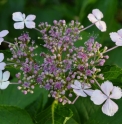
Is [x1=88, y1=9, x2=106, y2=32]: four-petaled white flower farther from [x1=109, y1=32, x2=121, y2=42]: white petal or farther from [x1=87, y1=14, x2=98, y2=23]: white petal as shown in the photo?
[x1=109, y1=32, x2=121, y2=42]: white petal

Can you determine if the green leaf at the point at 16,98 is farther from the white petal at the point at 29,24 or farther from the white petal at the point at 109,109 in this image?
the white petal at the point at 109,109

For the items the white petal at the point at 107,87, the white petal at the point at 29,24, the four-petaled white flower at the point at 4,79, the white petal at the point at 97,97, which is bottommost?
the white petal at the point at 97,97

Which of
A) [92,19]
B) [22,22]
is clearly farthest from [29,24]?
[92,19]

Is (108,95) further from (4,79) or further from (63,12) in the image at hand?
(63,12)

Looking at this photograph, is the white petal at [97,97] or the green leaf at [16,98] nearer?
the white petal at [97,97]

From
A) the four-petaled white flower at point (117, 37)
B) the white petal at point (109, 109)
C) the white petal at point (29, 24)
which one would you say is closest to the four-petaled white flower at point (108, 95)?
the white petal at point (109, 109)

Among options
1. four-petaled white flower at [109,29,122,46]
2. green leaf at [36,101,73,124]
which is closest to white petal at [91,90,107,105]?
green leaf at [36,101,73,124]

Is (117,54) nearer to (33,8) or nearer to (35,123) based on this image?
(33,8)
